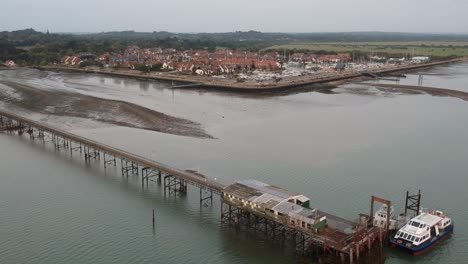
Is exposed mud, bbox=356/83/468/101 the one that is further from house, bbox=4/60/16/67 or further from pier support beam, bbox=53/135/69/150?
house, bbox=4/60/16/67

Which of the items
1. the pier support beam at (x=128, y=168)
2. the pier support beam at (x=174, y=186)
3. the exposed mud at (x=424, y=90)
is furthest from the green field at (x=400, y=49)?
the pier support beam at (x=174, y=186)

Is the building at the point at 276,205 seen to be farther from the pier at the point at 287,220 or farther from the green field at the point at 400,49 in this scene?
the green field at the point at 400,49

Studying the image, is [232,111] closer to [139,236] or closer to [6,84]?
[139,236]

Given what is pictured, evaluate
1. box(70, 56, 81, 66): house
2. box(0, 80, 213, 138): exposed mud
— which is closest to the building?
box(0, 80, 213, 138): exposed mud

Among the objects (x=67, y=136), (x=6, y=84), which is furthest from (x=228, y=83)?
(x=67, y=136)

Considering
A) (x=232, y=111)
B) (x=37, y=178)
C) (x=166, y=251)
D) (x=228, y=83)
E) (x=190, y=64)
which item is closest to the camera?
(x=166, y=251)

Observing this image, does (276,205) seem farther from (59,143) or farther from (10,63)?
(10,63)

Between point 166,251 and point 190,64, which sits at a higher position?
point 190,64

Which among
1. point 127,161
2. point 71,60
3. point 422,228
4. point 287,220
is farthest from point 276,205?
point 71,60
